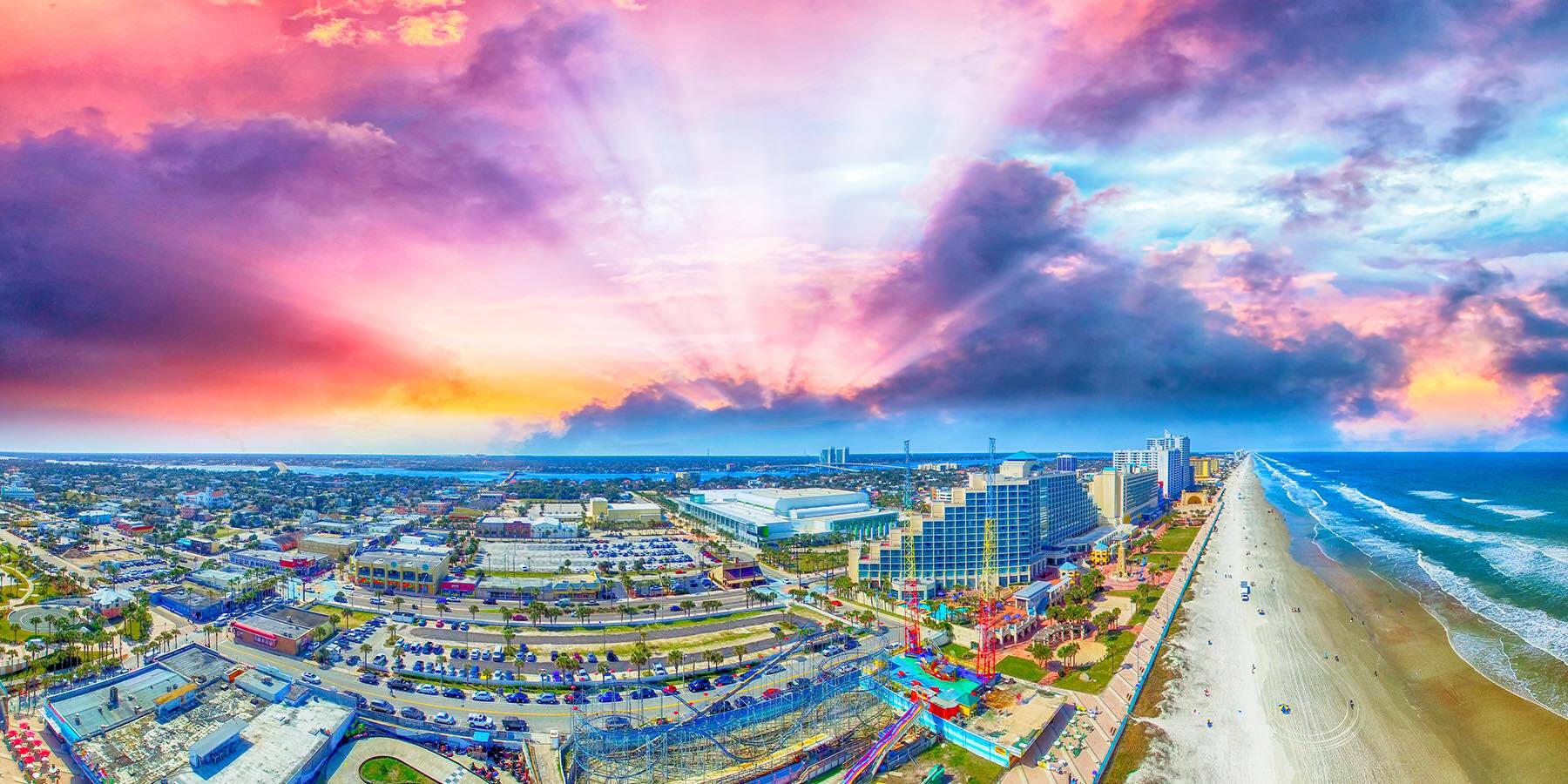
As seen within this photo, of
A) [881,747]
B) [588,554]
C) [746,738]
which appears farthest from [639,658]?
[588,554]

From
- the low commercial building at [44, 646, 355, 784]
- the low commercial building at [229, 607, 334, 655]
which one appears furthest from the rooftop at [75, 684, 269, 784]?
the low commercial building at [229, 607, 334, 655]

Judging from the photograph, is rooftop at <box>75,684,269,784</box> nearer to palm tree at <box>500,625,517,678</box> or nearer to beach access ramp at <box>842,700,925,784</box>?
palm tree at <box>500,625,517,678</box>

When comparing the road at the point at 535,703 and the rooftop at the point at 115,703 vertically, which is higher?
the rooftop at the point at 115,703

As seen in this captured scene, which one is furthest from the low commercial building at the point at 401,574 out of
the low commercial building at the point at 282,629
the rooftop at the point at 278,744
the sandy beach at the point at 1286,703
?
the sandy beach at the point at 1286,703

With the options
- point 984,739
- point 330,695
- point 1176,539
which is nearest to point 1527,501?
point 1176,539

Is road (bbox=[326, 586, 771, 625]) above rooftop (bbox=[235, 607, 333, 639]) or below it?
below

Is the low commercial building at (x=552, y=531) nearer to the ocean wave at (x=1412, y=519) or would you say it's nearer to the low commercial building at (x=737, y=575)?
the low commercial building at (x=737, y=575)

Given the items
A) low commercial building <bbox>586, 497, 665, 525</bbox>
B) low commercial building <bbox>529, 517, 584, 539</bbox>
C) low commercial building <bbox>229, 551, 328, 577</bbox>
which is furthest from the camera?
low commercial building <bbox>586, 497, 665, 525</bbox>

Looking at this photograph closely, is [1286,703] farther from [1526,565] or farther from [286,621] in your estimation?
[286,621]
